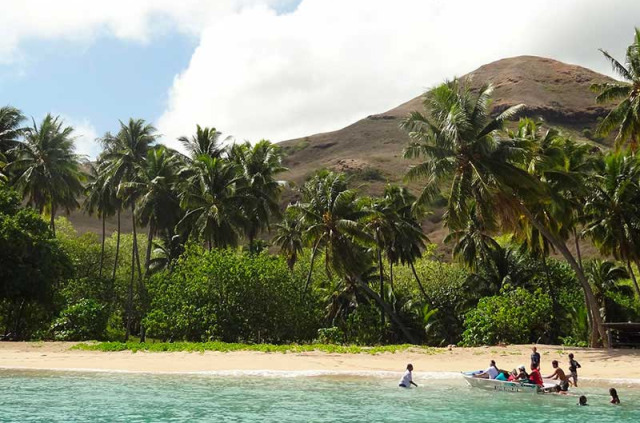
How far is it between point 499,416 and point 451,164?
1414 cm

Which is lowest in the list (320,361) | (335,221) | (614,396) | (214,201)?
(320,361)

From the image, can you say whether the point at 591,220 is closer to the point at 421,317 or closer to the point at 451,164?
the point at 451,164

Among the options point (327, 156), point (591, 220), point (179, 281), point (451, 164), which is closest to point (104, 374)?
point (179, 281)

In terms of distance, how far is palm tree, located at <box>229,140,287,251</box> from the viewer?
149ft

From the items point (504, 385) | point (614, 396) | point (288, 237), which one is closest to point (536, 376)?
point (504, 385)

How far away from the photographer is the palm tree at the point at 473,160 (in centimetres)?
2988

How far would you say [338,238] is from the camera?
3969 centimetres

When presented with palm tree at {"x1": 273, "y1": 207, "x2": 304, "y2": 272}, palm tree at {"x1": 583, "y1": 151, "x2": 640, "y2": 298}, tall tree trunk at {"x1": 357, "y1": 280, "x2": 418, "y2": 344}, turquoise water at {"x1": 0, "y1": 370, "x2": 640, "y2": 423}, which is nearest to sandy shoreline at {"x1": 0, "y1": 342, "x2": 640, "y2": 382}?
turquoise water at {"x1": 0, "y1": 370, "x2": 640, "y2": 423}

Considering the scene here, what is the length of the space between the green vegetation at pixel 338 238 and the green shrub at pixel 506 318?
115 mm

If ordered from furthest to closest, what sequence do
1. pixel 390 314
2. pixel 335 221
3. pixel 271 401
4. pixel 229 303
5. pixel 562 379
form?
pixel 390 314, pixel 335 221, pixel 229 303, pixel 562 379, pixel 271 401

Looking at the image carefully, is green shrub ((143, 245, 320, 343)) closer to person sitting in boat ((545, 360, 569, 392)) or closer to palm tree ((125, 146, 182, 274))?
palm tree ((125, 146, 182, 274))

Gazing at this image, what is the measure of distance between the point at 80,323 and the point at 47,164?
14957mm

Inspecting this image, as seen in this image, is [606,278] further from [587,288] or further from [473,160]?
[473,160]

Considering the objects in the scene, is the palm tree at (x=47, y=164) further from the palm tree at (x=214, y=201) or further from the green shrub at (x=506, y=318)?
the green shrub at (x=506, y=318)
